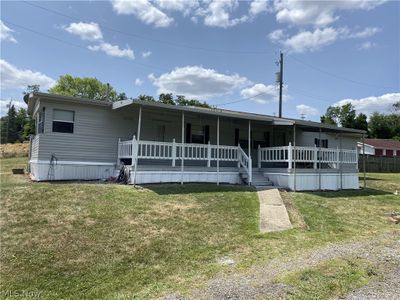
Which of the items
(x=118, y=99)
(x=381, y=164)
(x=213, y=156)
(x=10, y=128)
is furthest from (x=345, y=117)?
(x=10, y=128)

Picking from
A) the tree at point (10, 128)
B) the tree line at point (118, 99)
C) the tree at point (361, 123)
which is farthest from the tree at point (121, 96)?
the tree at point (361, 123)

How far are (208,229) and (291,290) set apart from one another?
345cm

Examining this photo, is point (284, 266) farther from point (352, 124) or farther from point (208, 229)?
point (352, 124)

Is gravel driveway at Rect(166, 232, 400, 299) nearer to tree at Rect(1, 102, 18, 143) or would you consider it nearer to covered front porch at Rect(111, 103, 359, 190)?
covered front porch at Rect(111, 103, 359, 190)

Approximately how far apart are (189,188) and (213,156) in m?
3.29

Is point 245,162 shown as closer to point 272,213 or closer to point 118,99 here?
point 272,213

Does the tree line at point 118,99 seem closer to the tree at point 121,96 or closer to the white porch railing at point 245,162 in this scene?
the tree at point 121,96

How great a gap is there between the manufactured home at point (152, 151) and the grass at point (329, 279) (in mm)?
8053

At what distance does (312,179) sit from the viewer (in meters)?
15.8

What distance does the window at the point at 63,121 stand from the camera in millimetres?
13977

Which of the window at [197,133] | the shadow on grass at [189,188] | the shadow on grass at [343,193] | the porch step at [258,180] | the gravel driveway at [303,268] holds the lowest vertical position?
the gravel driveway at [303,268]

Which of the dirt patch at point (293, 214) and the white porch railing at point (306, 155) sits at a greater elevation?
the white porch railing at point (306, 155)

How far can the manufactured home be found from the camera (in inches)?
538

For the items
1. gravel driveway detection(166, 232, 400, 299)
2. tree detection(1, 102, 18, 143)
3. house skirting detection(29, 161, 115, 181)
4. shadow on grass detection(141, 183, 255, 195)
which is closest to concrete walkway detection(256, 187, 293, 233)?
shadow on grass detection(141, 183, 255, 195)
